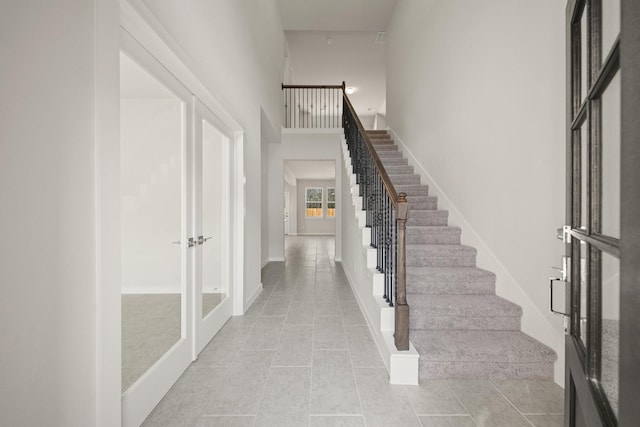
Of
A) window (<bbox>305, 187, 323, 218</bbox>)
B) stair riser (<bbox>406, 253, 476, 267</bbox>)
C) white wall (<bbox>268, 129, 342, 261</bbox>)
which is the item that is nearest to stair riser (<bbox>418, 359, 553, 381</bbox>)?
stair riser (<bbox>406, 253, 476, 267</bbox>)

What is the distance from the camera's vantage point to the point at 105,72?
3.66 feet

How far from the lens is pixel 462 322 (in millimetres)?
2250

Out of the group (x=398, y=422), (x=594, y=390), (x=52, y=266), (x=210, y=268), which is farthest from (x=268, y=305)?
(x=594, y=390)

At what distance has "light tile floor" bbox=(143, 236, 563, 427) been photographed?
1587 mm

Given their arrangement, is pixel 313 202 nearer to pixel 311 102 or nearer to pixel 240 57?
pixel 311 102

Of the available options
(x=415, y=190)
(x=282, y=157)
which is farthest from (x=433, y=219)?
(x=282, y=157)

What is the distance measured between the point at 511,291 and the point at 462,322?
558 millimetres

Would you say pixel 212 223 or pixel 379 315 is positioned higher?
pixel 212 223

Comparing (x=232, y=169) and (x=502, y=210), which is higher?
(x=232, y=169)

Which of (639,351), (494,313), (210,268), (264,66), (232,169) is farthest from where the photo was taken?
(264,66)

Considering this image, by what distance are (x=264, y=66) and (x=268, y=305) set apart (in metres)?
3.58

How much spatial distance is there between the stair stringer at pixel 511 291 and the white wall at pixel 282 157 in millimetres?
3249

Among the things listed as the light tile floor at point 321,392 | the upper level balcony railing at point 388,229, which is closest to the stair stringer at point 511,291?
the light tile floor at point 321,392

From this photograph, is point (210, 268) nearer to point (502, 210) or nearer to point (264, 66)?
point (502, 210)
